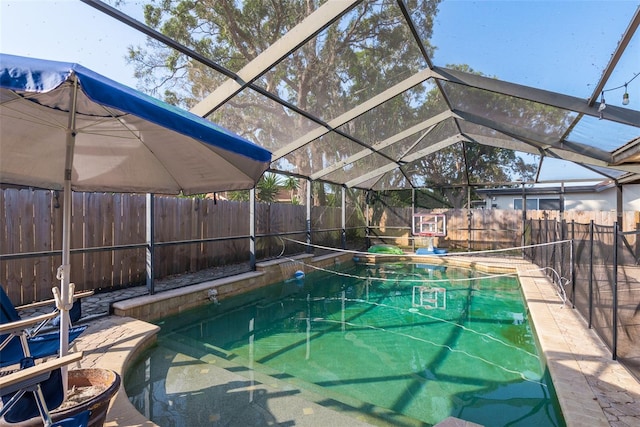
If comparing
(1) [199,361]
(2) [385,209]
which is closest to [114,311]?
(1) [199,361]

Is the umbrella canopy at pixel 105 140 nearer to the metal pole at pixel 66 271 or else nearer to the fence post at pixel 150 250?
the metal pole at pixel 66 271

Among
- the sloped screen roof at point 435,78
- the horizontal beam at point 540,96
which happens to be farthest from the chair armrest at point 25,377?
the horizontal beam at point 540,96

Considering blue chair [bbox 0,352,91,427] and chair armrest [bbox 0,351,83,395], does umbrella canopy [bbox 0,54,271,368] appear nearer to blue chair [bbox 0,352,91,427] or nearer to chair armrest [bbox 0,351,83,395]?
blue chair [bbox 0,352,91,427]

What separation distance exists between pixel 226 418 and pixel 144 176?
1.99 metres

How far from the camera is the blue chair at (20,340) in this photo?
6.53 ft

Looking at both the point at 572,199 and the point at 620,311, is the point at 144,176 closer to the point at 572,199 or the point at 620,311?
the point at 620,311

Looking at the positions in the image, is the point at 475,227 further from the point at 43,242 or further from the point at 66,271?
the point at 66,271

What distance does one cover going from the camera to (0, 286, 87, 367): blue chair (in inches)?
78.4

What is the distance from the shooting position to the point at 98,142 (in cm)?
239

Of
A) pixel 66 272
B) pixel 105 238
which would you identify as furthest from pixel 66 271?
pixel 105 238

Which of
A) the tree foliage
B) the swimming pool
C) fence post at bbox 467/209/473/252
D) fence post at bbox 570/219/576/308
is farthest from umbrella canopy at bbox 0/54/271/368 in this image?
fence post at bbox 467/209/473/252

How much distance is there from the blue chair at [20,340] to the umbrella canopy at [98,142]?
28cm

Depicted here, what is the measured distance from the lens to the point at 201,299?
5566mm

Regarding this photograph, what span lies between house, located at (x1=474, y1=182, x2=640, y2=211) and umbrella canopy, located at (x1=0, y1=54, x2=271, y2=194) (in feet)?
Result: 46.3
